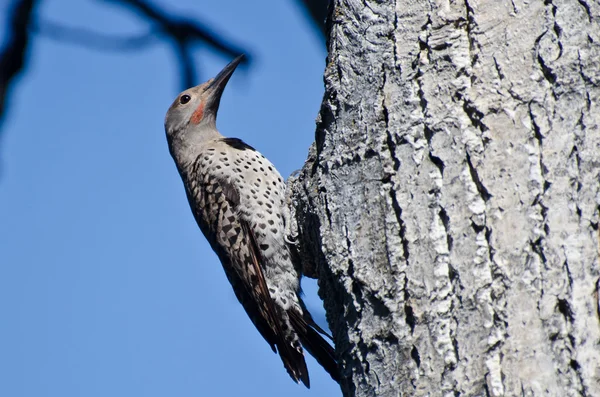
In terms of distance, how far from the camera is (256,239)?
4.46 meters

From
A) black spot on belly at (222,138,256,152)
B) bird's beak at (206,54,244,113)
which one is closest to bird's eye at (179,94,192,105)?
bird's beak at (206,54,244,113)

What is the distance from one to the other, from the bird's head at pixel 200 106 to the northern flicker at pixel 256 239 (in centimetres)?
44

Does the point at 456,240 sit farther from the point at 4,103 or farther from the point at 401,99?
the point at 4,103

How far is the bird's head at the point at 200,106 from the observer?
5.27m

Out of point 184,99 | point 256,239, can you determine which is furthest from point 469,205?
point 184,99

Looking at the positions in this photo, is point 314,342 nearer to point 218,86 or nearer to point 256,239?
point 256,239

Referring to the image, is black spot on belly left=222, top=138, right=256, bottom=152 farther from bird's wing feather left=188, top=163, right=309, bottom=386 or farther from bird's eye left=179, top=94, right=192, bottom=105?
bird's eye left=179, top=94, right=192, bottom=105

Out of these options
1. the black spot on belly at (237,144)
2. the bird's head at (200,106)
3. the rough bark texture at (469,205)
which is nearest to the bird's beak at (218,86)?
the bird's head at (200,106)

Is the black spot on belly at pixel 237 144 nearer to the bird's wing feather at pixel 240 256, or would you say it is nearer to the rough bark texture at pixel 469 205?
the bird's wing feather at pixel 240 256

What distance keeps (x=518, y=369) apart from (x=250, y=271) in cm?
261

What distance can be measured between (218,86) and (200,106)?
19 cm

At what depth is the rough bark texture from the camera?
204 centimetres

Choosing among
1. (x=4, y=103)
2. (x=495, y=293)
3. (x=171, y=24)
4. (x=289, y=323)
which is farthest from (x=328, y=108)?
(x=171, y=24)

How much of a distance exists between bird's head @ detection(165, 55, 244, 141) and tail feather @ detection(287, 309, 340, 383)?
5.24ft
